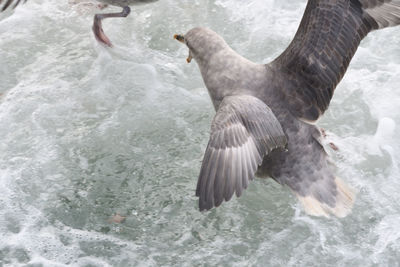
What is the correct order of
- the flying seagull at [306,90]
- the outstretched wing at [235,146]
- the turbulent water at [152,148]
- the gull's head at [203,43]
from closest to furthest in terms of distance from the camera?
the outstretched wing at [235,146], the turbulent water at [152,148], the flying seagull at [306,90], the gull's head at [203,43]

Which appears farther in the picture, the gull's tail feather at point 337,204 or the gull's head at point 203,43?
the gull's head at point 203,43

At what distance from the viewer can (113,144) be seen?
5.07 metres

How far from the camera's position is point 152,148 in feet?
16.6

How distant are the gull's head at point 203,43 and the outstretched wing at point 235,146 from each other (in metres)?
0.84

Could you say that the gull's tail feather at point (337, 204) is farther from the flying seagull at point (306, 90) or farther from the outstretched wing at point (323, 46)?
the outstretched wing at point (323, 46)

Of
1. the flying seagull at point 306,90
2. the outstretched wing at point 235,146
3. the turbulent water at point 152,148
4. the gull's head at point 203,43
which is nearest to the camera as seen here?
the outstretched wing at point 235,146

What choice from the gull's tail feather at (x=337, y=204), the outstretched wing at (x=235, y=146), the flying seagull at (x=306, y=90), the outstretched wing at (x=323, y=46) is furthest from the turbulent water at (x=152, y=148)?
the outstretched wing at (x=323, y=46)

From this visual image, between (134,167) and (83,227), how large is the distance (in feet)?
2.39

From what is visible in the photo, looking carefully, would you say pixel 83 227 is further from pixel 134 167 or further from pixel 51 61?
pixel 51 61

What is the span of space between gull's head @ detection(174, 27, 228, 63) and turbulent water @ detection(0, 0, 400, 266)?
58 cm

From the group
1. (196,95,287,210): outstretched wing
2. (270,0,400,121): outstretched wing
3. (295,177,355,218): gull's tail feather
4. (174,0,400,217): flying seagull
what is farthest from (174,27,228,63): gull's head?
(295,177,355,218): gull's tail feather

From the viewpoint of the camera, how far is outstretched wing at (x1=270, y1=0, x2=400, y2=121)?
4.38 metres

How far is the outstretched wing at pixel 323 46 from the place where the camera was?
4383mm

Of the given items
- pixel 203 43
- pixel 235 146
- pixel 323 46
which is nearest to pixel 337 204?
pixel 235 146
